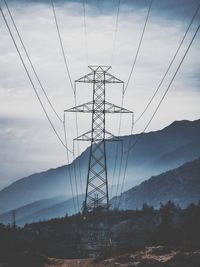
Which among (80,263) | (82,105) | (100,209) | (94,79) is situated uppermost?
(94,79)

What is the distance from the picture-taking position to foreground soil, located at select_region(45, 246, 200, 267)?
29.2 m

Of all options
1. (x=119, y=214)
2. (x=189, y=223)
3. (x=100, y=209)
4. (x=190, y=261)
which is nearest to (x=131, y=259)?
(x=190, y=261)

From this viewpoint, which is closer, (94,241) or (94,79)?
(94,79)

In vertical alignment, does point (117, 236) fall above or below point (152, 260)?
above

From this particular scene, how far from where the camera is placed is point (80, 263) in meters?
39.2

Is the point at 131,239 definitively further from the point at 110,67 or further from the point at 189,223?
the point at 110,67

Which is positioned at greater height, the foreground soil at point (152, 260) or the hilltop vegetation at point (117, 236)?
the hilltop vegetation at point (117, 236)

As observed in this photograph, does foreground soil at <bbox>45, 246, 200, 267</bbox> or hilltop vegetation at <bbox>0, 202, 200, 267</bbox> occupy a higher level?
hilltop vegetation at <bbox>0, 202, 200, 267</bbox>

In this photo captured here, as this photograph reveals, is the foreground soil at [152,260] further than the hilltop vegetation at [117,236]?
No

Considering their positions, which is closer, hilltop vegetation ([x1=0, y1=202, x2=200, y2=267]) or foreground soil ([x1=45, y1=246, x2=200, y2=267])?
foreground soil ([x1=45, y1=246, x2=200, y2=267])

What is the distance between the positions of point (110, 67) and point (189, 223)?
824 inches

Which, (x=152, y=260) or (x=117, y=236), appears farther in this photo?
(x=117, y=236)

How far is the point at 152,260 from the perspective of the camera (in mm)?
31672

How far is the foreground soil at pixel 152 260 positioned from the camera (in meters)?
29.2
